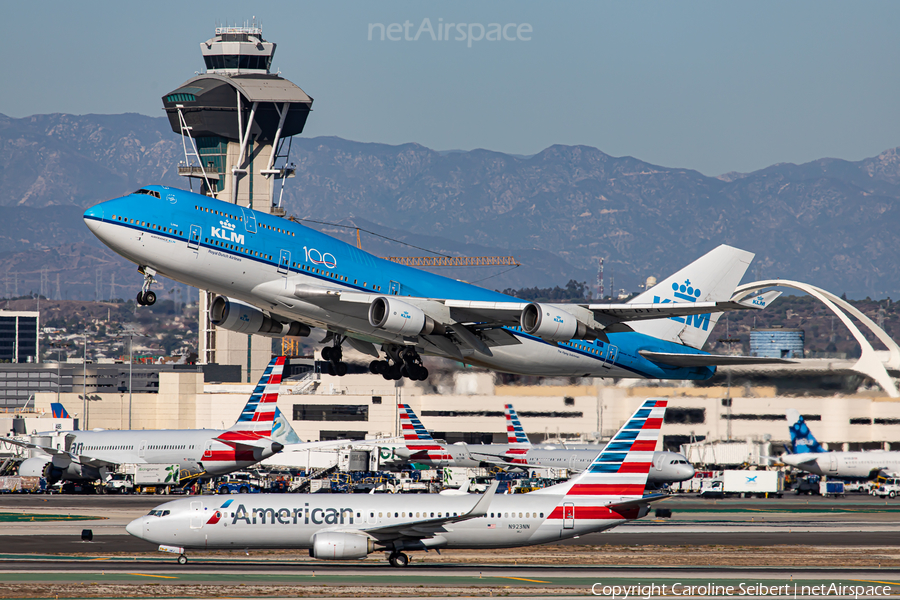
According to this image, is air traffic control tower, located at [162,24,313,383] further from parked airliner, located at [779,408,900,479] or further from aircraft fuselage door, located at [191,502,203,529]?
aircraft fuselage door, located at [191,502,203,529]

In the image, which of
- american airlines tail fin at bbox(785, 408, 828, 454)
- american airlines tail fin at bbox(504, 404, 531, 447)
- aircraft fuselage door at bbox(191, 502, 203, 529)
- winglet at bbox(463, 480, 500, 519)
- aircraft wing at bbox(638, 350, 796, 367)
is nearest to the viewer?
winglet at bbox(463, 480, 500, 519)

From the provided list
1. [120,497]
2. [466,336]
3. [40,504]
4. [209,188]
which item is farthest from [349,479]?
Result: [209,188]

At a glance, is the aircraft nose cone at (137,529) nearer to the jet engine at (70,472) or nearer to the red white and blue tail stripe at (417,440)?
the red white and blue tail stripe at (417,440)

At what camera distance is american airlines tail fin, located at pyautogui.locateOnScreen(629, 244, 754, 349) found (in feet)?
167

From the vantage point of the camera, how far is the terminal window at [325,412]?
376ft

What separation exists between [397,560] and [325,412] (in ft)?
244

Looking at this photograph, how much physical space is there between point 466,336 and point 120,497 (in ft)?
138

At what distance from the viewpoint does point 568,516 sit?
42.4 metres

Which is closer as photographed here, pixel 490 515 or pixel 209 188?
pixel 490 515

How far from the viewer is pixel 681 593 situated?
35.7m

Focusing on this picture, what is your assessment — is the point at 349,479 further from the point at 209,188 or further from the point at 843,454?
the point at 209,188

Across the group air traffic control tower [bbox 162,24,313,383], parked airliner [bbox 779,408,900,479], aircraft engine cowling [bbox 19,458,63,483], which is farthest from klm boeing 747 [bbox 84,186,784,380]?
air traffic control tower [bbox 162,24,313,383]
